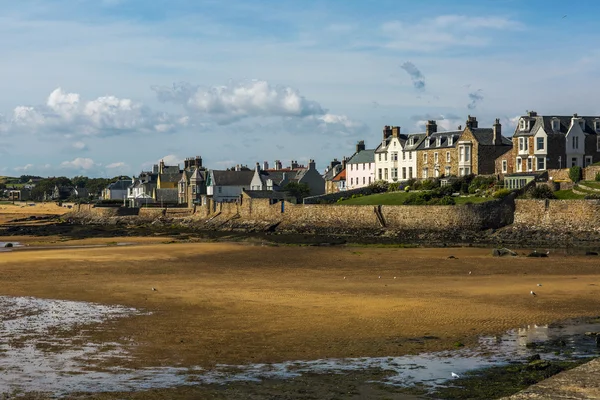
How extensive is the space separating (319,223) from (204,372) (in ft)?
146

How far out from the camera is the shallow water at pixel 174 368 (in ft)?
42.9

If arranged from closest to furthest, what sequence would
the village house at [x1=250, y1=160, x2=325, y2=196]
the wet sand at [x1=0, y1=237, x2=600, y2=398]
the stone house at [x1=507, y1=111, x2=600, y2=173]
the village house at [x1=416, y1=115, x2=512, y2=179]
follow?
the wet sand at [x1=0, y1=237, x2=600, y2=398] → the stone house at [x1=507, y1=111, x2=600, y2=173] → the village house at [x1=416, y1=115, x2=512, y2=179] → the village house at [x1=250, y1=160, x2=325, y2=196]

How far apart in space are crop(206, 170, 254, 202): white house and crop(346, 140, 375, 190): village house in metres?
13.3

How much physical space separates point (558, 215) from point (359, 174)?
37.8 metres

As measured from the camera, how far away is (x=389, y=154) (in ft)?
251

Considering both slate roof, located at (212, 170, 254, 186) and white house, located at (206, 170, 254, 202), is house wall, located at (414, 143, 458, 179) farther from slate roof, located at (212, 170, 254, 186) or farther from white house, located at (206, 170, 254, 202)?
slate roof, located at (212, 170, 254, 186)

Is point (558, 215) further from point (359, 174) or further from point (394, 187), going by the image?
point (359, 174)

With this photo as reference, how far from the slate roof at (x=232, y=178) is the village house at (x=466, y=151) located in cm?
2689

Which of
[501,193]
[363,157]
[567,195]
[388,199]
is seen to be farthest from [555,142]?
[363,157]

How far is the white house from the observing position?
286ft

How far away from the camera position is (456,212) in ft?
163

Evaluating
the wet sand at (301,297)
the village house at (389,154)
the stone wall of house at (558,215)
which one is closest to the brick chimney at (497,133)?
the village house at (389,154)

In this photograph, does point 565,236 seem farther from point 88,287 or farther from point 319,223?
point 88,287

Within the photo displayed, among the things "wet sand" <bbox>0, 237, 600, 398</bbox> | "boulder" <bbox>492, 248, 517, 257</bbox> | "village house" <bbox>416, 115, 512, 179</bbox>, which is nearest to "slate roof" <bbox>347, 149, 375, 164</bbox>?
"village house" <bbox>416, 115, 512, 179</bbox>
